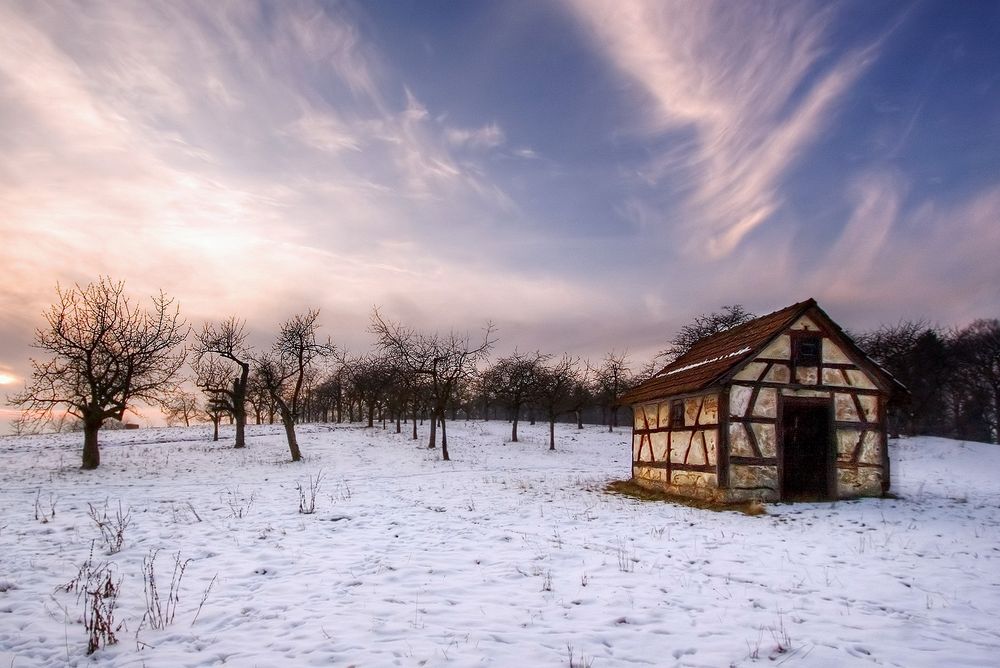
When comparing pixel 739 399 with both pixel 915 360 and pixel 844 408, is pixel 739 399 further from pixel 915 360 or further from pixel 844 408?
pixel 915 360

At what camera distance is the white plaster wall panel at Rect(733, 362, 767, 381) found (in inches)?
563

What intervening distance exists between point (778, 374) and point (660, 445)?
4.66 metres

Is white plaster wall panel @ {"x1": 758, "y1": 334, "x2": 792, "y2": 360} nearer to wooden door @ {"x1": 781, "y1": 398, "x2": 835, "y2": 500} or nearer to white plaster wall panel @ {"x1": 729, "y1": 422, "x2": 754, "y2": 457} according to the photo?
wooden door @ {"x1": 781, "y1": 398, "x2": 835, "y2": 500}

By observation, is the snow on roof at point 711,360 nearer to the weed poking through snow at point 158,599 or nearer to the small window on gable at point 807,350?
the small window on gable at point 807,350

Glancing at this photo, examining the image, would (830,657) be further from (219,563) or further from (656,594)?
(219,563)

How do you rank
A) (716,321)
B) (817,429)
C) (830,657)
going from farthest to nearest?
(716,321), (817,429), (830,657)

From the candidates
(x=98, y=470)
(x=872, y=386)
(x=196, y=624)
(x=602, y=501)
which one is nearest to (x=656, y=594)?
(x=196, y=624)

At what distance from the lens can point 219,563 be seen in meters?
7.86

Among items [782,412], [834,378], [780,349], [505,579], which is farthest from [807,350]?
[505,579]

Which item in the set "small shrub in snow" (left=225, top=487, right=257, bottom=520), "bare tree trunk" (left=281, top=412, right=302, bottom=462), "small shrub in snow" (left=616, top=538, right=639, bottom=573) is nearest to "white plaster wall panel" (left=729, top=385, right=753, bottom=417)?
"small shrub in snow" (left=616, top=538, right=639, bottom=573)

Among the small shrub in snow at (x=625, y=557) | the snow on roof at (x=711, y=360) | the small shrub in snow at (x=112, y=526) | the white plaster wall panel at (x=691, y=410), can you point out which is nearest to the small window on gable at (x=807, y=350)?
the snow on roof at (x=711, y=360)

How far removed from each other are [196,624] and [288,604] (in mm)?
982

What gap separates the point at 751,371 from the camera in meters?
14.4

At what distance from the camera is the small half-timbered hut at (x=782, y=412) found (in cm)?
1399
